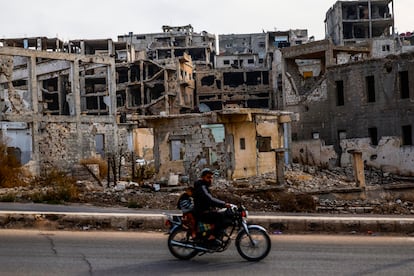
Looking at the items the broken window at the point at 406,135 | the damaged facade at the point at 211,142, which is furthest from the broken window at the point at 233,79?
the damaged facade at the point at 211,142

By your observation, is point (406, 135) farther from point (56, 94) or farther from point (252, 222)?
point (56, 94)

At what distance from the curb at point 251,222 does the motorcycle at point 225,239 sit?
2.83 meters

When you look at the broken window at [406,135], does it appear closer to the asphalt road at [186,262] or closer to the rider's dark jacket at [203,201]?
the asphalt road at [186,262]

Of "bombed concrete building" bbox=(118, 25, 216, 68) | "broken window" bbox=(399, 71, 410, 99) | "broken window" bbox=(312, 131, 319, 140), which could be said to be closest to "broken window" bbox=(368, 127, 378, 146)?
"broken window" bbox=(399, 71, 410, 99)

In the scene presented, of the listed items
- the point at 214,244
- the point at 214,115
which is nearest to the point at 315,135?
the point at 214,115

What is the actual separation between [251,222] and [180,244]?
3.11m

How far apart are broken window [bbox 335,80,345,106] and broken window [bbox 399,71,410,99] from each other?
166 inches

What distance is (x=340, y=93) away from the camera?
38.7m

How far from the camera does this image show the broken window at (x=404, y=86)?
3531 cm

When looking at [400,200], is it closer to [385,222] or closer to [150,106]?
[385,222]

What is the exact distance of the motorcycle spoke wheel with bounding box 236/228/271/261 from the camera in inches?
344

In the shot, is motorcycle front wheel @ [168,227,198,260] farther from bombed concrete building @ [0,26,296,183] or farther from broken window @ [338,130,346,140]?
broken window @ [338,130,346,140]

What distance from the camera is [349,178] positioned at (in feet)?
109

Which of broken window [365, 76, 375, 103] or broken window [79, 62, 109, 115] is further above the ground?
broken window [79, 62, 109, 115]
